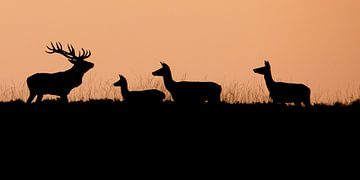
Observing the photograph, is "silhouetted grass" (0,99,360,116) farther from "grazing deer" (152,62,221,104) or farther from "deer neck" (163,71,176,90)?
"deer neck" (163,71,176,90)

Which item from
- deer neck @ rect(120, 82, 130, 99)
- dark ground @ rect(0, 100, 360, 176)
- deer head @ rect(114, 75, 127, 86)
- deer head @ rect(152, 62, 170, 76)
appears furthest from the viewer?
deer head @ rect(152, 62, 170, 76)

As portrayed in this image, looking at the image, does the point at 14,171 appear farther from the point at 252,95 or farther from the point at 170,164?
the point at 252,95

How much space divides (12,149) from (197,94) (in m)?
6.55

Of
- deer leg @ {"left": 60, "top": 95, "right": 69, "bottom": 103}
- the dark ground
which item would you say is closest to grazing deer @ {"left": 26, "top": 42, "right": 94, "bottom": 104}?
deer leg @ {"left": 60, "top": 95, "right": 69, "bottom": 103}

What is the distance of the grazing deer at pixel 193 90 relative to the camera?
19.1 metres

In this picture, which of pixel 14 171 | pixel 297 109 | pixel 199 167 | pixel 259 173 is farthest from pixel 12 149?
pixel 297 109

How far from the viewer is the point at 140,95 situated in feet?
60.2

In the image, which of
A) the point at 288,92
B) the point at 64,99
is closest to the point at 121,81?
the point at 64,99

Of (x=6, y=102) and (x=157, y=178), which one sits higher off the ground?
(x=6, y=102)

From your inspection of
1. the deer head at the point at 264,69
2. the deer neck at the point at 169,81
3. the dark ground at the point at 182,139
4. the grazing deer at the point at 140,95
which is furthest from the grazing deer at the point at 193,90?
the dark ground at the point at 182,139

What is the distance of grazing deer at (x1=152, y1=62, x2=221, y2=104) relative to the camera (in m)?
19.1

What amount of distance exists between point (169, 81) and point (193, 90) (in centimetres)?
76

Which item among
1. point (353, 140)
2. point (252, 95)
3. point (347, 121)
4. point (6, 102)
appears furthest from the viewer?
point (252, 95)

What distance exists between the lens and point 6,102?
56.2ft
